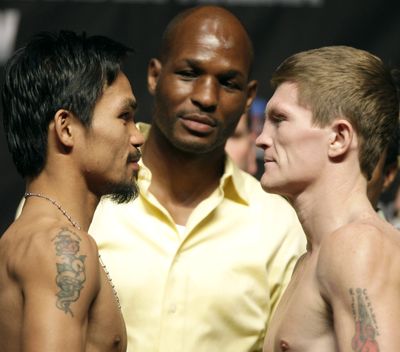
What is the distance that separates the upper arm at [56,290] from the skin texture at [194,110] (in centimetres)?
118

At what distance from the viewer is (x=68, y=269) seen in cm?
302

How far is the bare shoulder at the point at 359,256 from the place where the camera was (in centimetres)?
292

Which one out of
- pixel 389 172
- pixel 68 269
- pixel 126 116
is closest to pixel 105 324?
pixel 68 269

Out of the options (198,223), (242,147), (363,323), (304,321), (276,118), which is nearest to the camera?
(363,323)

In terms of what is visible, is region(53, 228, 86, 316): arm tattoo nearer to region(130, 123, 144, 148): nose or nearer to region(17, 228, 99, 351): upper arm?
region(17, 228, 99, 351): upper arm

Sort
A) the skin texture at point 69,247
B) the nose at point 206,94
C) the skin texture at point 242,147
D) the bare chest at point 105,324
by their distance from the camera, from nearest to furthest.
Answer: the skin texture at point 69,247, the bare chest at point 105,324, the nose at point 206,94, the skin texture at point 242,147

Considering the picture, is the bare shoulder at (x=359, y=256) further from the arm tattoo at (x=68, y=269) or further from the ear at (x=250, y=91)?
the ear at (x=250, y=91)

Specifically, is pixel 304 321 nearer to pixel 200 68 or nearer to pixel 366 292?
pixel 366 292

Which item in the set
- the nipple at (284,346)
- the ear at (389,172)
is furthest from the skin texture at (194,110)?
the nipple at (284,346)

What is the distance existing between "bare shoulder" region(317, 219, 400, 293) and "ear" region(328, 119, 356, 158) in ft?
0.69

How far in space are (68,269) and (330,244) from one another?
652 mm

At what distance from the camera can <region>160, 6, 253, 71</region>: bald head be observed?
14.2 ft

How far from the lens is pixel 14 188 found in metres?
5.25

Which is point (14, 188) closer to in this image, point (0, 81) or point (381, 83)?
point (0, 81)
